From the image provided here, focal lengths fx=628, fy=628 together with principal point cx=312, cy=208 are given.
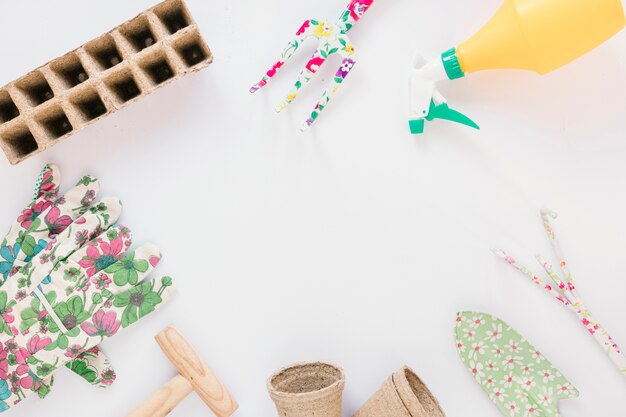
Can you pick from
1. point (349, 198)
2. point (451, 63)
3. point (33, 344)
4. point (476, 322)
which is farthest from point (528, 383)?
point (33, 344)

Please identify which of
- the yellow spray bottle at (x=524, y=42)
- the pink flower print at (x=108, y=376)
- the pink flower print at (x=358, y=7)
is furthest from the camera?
the pink flower print at (x=108, y=376)

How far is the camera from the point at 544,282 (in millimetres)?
1164

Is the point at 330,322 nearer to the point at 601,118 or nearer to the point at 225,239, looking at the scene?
the point at 225,239

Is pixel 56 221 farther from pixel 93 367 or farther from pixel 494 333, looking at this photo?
pixel 494 333

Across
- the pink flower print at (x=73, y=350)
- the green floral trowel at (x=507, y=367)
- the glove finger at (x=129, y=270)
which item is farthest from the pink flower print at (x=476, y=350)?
the pink flower print at (x=73, y=350)

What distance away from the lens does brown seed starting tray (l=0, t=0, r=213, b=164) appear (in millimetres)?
1052

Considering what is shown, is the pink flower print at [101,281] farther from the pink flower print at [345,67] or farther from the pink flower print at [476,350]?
the pink flower print at [476,350]

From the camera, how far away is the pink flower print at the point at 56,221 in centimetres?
116

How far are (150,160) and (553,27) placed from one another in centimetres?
74

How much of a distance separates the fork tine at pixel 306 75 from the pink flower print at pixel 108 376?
590 mm

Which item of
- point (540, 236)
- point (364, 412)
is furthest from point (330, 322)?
point (540, 236)

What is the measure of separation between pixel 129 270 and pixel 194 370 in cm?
22

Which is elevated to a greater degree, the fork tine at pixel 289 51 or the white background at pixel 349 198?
the fork tine at pixel 289 51

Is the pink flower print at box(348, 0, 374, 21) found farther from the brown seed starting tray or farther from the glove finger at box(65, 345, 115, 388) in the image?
the glove finger at box(65, 345, 115, 388)
